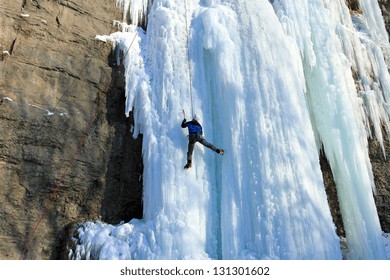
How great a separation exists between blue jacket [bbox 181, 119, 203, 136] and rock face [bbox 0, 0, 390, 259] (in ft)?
3.42

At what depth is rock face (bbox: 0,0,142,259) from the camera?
6.32 m

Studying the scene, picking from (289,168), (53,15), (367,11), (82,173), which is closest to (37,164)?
(82,173)

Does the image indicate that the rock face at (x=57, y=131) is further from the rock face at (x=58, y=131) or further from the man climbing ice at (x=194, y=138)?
the man climbing ice at (x=194, y=138)

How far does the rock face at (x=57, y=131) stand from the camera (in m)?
6.32

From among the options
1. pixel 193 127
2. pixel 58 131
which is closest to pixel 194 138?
pixel 193 127

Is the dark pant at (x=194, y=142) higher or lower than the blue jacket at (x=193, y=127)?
lower

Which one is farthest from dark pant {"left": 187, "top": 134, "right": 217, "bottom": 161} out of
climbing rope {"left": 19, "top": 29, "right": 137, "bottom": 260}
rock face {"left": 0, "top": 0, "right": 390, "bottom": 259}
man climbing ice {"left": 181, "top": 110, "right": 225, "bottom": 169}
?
climbing rope {"left": 19, "top": 29, "right": 137, "bottom": 260}

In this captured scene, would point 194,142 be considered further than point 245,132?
No

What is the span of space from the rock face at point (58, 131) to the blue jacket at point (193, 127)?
1041 millimetres

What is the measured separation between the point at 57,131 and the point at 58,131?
0.05 ft

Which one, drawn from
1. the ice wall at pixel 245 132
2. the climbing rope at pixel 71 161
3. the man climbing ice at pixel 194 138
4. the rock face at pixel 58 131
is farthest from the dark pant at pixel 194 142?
the climbing rope at pixel 71 161

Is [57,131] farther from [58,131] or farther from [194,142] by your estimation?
[194,142]

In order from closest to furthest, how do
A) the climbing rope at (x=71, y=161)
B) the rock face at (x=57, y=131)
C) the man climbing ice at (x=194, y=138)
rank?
1. the climbing rope at (x=71, y=161)
2. the rock face at (x=57, y=131)
3. the man climbing ice at (x=194, y=138)

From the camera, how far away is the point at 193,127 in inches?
268
